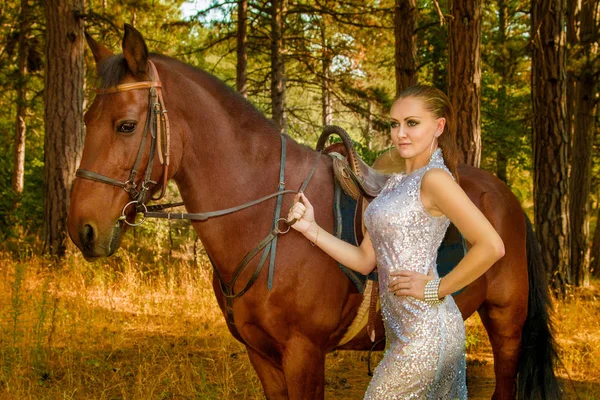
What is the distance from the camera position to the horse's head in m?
2.40

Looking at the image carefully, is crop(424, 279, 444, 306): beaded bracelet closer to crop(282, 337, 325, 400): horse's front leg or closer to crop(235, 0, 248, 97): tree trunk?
crop(282, 337, 325, 400): horse's front leg

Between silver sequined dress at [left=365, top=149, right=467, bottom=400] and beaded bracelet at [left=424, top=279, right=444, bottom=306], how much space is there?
0.04m

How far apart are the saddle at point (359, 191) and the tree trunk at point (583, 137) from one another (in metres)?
8.20

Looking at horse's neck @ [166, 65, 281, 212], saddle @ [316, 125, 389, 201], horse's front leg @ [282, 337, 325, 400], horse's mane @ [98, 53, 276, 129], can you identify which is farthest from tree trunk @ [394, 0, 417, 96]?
horse's front leg @ [282, 337, 325, 400]

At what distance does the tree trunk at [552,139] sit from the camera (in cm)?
748

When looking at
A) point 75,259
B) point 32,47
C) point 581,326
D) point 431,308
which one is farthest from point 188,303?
point 32,47

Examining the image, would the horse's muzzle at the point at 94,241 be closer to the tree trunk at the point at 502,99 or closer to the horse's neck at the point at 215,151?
the horse's neck at the point at 215,151

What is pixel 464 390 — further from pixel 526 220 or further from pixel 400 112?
pixel 526 220

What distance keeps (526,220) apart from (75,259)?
6.40 metres

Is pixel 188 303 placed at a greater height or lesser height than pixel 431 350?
lesser

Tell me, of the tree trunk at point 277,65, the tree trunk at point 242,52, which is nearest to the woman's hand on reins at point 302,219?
the tree trunk at point 277,65

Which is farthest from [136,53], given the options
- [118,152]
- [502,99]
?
[502,99]

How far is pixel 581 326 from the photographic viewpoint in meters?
6.35

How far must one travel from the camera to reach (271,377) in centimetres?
305
